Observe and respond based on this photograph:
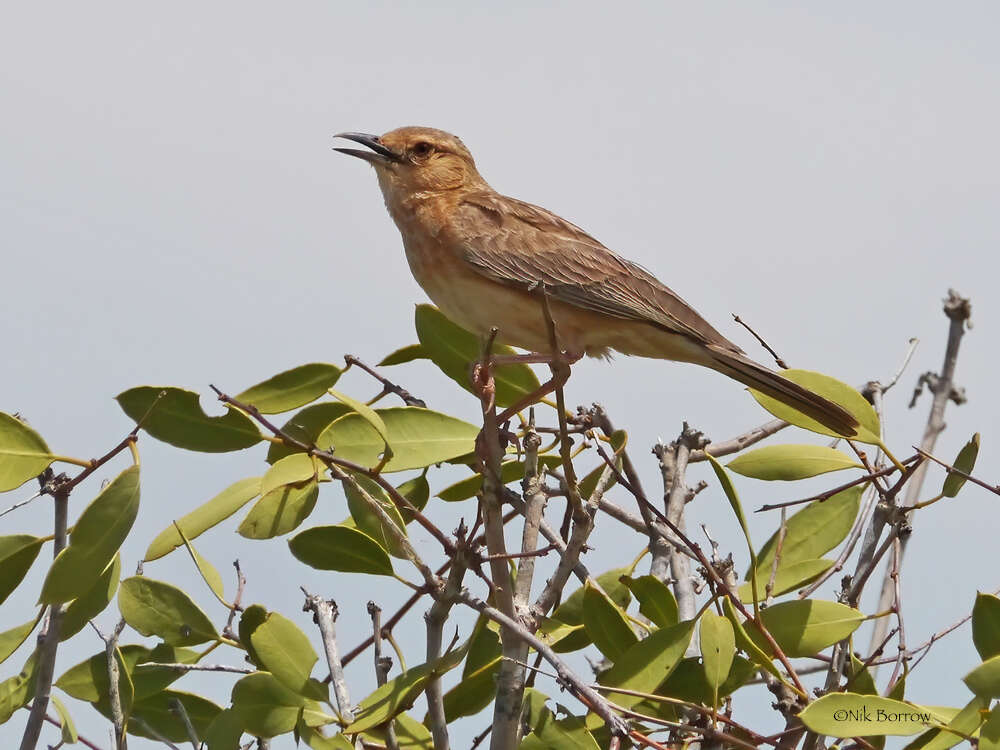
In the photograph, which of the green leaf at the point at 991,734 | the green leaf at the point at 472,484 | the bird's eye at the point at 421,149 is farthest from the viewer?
the bird's eye at the point at 421,149

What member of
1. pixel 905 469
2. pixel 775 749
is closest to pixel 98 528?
pixel 775 749

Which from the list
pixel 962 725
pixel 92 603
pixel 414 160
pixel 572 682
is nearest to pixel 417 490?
pixel 92 603

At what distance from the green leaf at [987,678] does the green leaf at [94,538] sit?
2.10 m

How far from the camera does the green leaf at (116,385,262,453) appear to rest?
359 cm

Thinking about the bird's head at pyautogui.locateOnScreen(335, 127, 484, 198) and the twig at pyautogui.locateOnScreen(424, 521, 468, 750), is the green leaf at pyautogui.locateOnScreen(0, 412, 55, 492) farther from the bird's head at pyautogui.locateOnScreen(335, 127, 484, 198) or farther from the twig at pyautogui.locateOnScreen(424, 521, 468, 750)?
the bird's head at pyautogui.locateOnScreen(335, 127, 484, 198)

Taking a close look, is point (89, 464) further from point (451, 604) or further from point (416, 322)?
point (416, 322)

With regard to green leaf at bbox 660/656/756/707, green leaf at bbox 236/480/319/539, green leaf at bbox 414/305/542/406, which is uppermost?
green leaf at bbox 414/305/542/406

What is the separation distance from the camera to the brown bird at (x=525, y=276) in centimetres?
601

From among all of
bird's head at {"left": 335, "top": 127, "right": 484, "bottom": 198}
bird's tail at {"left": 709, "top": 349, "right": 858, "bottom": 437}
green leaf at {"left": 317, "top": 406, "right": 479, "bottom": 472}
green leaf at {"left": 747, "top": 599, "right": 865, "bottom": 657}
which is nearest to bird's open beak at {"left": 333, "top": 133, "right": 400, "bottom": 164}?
bird's head at {"left": 335, "top": 127, "right": 484, "bottom": 198}

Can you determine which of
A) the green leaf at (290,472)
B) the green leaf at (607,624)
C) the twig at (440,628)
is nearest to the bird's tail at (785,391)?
the green leaf at (607,624)

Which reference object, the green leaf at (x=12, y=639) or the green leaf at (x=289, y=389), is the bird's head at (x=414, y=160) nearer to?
the green leaf at (x=289, y=389)

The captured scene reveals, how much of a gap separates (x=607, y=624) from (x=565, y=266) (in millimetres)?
3187

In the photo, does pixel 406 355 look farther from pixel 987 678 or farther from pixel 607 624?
pixel 987 678

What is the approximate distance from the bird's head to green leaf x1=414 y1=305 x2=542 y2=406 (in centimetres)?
222
